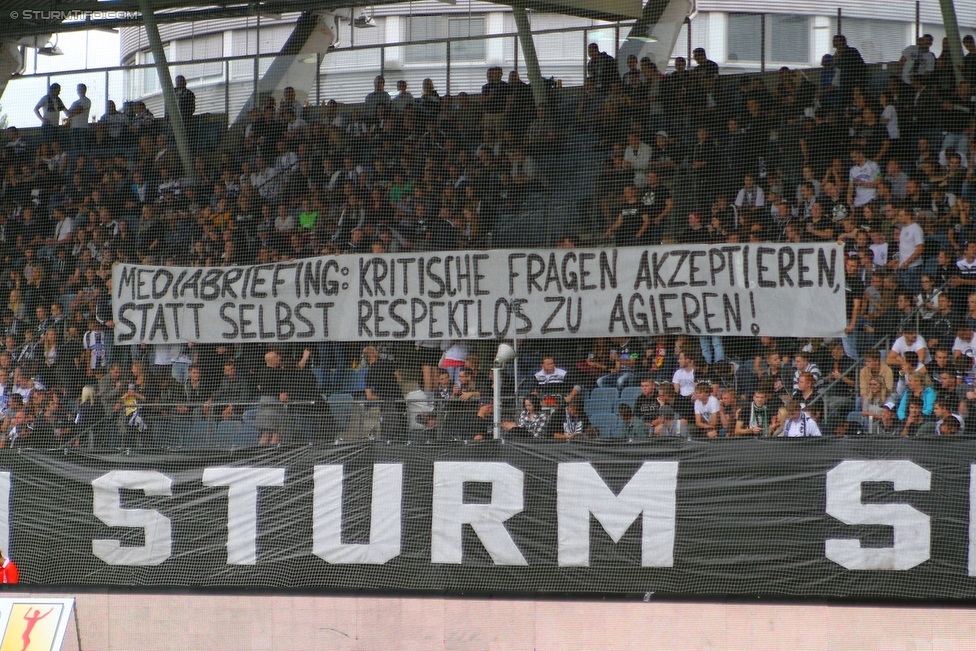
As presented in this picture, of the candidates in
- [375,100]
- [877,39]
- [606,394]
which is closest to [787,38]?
[877,39]

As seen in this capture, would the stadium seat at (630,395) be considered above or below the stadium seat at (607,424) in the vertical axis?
above

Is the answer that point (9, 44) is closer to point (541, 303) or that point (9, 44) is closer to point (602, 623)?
point (541, 303)

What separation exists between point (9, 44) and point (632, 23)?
8.65 metres

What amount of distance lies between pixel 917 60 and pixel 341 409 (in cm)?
644

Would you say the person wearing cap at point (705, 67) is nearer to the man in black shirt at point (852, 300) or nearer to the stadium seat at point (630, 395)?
the man in black shirt at point (852, 300)

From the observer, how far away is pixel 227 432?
10.2 m

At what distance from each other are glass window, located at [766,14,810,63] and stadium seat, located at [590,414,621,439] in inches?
216

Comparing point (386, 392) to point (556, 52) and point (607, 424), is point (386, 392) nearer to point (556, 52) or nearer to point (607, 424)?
point (607, 424)

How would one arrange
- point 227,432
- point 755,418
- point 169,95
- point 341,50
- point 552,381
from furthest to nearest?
point 341,50 < point 169,95 < point 227,432 < point 552,381 < point 755,418

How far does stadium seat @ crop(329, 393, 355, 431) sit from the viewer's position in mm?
10211

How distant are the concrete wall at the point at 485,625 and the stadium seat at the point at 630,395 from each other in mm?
2179

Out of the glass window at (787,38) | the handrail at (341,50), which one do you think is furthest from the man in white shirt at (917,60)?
the handrail at (341,50)

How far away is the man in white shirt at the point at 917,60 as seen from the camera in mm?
11062

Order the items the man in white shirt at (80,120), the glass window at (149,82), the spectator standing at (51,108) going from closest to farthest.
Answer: the man in white shirt at (80,120), the glass window at (149,82), the spectator standing at (51,108)
